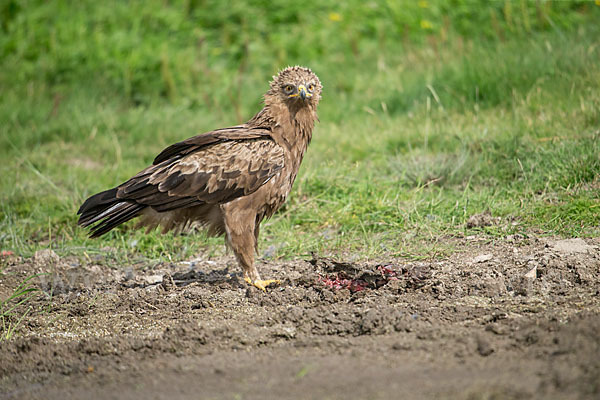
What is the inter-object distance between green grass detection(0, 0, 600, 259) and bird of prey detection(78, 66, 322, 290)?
63cm

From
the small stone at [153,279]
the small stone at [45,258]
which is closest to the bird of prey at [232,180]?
the small stone at [153,279]

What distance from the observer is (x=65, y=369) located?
3086 millimetres

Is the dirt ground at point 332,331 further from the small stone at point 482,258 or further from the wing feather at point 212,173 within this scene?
the wing feather at point 212,173

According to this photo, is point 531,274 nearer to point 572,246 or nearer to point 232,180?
point 572,246

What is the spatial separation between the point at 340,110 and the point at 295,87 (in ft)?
11.8

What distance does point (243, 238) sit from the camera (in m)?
4.49

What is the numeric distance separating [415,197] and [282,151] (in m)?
1.30

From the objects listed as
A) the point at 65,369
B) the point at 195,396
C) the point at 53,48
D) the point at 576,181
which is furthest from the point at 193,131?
the point at 195,396

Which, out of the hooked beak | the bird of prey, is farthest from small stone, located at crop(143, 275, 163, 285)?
the hooked beak

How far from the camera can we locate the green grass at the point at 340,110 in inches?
207

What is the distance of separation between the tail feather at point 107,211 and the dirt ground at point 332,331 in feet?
1.39

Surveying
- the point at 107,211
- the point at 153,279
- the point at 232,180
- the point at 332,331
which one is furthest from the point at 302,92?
the point at 332,331

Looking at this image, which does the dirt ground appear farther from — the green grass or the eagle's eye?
the eagle's eye

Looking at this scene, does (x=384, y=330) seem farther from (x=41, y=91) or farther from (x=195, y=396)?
(x=41, y=91)
